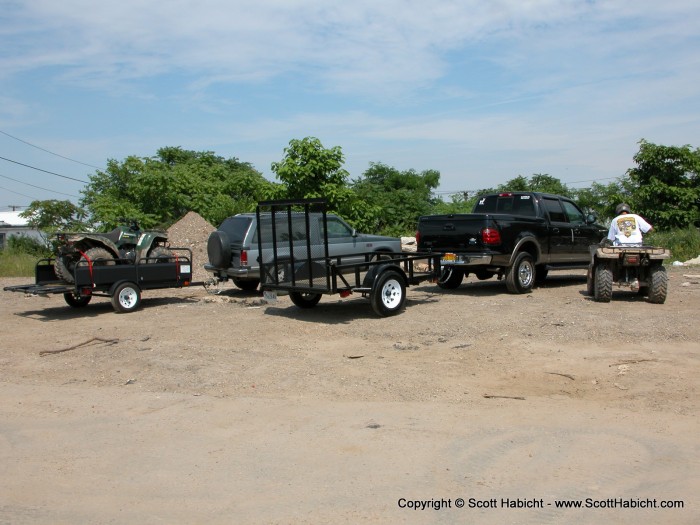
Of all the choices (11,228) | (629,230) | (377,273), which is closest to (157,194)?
(377,273)

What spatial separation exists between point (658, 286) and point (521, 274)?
103 inches

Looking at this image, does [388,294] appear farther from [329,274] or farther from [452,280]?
[452,280]

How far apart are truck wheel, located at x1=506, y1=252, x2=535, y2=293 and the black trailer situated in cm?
638

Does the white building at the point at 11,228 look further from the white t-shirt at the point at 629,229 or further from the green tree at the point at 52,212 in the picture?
the white t-shirt at the point at 629,229

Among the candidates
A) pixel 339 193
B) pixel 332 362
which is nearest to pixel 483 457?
pixel 332 362

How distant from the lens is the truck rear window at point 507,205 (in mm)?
14523

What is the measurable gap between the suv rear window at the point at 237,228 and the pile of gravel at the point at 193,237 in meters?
5.28

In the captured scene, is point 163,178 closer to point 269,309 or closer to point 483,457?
point 269,309

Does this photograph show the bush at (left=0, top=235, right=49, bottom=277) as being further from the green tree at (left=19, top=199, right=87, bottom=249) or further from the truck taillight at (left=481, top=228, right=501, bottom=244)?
the truck taillight at (left=481, top=228, right=501, bottom=244)

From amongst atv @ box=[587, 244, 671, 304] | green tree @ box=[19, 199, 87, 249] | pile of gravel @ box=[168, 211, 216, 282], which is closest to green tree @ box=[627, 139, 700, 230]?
atv @ box=[587, 244, 671, 304]

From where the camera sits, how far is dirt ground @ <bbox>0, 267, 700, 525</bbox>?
4.51m

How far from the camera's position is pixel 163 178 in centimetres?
2633

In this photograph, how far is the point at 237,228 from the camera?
49.0ft

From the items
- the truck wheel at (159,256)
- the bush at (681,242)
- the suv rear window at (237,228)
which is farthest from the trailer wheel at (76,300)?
the bush at (681,242)
